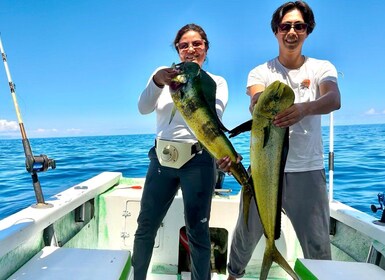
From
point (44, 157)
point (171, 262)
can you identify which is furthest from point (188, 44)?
point (171, 262)

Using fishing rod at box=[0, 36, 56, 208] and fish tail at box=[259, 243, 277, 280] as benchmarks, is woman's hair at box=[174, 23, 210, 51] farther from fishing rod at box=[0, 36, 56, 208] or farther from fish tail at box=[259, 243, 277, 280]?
fish tail at box=[259, 243, 277, 280]

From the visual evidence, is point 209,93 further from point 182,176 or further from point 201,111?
point 182,176

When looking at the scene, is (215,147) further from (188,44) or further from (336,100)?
(188,44)

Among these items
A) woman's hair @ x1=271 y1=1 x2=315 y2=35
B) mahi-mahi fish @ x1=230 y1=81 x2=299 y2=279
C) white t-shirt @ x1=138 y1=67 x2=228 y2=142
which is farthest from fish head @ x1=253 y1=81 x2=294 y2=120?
woman's hair @ x1=271 y1=1 x2=315 y2=35

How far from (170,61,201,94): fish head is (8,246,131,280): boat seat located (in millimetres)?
999

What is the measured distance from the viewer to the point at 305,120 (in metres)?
2.38

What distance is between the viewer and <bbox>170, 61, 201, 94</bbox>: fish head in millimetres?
1785

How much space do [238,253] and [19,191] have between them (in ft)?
22.9

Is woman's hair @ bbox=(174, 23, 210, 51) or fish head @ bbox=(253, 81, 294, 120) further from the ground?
woman's hair @ bbox=(174, 23, 210, 51)

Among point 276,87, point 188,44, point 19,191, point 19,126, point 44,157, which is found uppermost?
point 188,44

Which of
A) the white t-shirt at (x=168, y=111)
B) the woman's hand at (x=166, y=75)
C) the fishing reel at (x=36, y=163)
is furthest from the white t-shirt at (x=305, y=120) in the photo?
the fishing reel at (x=36, y=163)

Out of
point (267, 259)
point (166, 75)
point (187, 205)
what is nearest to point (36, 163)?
point (187, 205)

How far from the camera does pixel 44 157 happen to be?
2641 mm

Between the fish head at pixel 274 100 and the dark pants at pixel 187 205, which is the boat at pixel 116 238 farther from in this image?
the fish head at pixel 274 100
